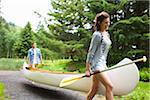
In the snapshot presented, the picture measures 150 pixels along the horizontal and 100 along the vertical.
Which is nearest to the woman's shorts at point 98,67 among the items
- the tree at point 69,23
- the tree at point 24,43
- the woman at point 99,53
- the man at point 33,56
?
the woman at point 99,53

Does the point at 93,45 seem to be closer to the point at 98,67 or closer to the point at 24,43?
the point at 98,67

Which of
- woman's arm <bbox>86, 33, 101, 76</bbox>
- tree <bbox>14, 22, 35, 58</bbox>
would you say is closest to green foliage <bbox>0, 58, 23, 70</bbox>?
tree <bbox>14, 22, 35, 58</bbox>

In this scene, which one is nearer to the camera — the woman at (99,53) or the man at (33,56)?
the woman at (99,53)

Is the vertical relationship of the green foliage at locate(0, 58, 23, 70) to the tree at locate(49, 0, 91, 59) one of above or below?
below

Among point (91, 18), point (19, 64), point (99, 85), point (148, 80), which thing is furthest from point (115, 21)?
point (99, 85)

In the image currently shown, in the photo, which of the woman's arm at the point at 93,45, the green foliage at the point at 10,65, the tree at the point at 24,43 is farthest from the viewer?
the tree at the point at 24,43

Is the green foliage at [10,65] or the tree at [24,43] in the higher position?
the tree at [24,43]

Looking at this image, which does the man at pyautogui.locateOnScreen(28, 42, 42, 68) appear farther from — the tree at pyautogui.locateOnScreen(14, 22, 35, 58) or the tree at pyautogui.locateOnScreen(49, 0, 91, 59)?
the tree at pyautogui.locateOnScreen(14, 22, 35, 58)

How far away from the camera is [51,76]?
5.47 metres

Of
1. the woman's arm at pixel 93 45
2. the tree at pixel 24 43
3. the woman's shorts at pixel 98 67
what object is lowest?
the tree at pixel 24 43

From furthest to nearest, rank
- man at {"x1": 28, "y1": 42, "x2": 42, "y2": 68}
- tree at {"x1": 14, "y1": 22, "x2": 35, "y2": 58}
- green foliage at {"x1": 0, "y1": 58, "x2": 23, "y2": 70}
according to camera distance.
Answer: tree at {"x1": 14, "y1": 22, "x2": 35, "y2": 58} < green foliage at {"x1": 0, "y1": 58, "x2": 23, "y2": 70} < man at {"x1": 28, "y1": 42, "x2": 42, "y2": 68}

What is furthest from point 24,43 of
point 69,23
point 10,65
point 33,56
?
point 33,56

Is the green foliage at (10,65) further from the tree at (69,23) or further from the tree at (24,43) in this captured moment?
the tree at (24,43)

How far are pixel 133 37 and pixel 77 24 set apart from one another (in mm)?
3100
